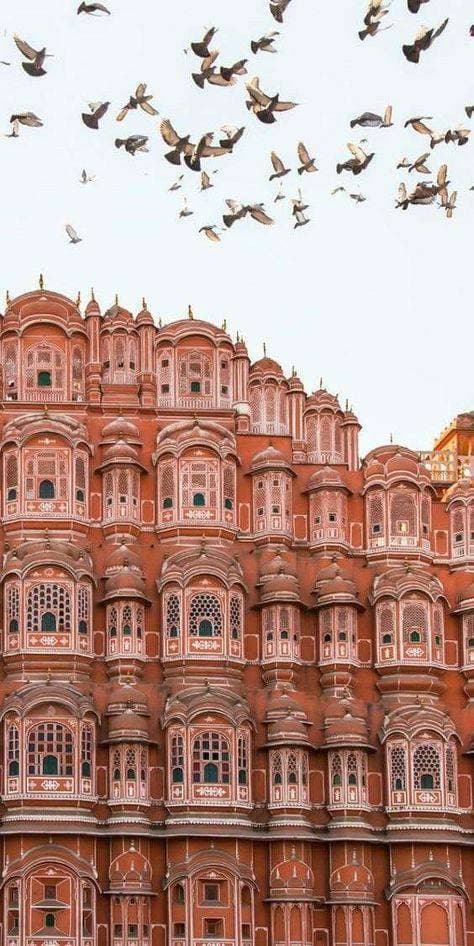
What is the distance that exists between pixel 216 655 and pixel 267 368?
10654 mm

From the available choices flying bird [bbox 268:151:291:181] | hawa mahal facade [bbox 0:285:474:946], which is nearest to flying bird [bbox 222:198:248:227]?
flying bird [bbox 268:151:291:181]

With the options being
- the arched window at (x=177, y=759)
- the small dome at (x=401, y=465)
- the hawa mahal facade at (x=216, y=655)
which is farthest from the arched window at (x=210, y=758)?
the small dome at (x=401, y=465)

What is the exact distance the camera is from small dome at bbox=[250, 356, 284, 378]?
73.6 meters

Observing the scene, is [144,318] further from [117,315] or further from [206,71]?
[206,71]

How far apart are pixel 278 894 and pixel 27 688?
31.5 feet

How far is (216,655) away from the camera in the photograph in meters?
68.2

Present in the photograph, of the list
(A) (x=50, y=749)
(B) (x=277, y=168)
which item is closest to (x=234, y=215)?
(B) (x=277, y=168)

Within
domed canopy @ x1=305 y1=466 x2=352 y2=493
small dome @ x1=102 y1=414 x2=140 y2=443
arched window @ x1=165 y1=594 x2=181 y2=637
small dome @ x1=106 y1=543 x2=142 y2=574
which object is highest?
small dome @ x1=102 y1=414 x2=140 y2=443

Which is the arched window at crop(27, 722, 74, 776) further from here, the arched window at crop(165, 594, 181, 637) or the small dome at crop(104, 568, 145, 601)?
the arched window at crop(165, 594, 181, 637)

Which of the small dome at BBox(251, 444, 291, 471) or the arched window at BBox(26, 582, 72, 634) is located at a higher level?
the small dome at BBox(251, 444, 291, 471)

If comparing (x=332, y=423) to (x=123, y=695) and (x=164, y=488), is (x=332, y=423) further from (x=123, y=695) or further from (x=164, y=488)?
(x=123, y=695)

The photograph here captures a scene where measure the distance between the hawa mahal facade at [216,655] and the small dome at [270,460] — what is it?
11cm

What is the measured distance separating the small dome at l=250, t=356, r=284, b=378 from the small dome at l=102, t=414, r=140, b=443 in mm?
4854

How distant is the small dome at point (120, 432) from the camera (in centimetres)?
7100
